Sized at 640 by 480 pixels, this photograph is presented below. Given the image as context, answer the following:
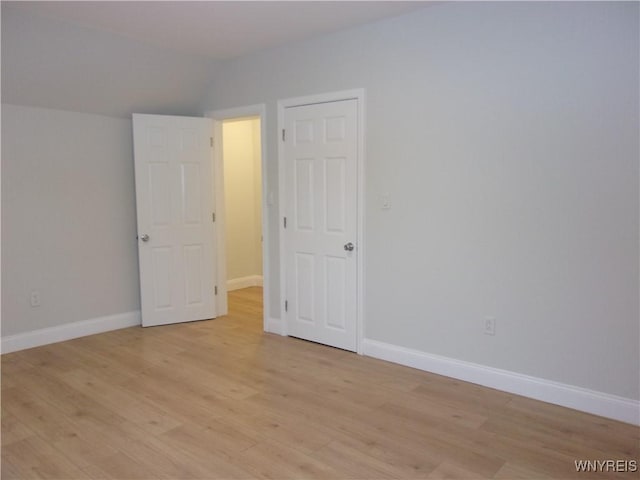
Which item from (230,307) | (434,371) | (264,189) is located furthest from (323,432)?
(230,307)

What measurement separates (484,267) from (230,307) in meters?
3.26

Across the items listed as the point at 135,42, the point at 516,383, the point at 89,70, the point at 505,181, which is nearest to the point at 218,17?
the point at 135,42

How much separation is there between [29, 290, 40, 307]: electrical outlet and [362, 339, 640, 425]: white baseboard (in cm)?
293

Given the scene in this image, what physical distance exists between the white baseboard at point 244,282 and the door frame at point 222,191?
116cm

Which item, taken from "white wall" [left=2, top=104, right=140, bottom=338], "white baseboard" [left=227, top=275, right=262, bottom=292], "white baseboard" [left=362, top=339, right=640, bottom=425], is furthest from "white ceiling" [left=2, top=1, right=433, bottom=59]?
"white baseboard" [left=227, top=275, right=262, bottom=292]

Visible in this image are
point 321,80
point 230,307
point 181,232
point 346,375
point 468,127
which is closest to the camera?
point 468,127

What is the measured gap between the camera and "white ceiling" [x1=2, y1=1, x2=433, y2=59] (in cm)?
319

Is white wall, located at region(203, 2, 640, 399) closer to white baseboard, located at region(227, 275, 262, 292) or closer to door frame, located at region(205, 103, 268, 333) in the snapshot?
door frame, located at region(205, 103, 268, 333)

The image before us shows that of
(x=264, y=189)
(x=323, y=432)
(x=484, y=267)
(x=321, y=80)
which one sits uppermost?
(x=321, y=80)

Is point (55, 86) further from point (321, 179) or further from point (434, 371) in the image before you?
point (434, 371)

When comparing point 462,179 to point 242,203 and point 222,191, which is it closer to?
point 222,191

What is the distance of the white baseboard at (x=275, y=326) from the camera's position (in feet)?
14.6

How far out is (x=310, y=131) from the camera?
160 inches

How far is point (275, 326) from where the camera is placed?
452cm
